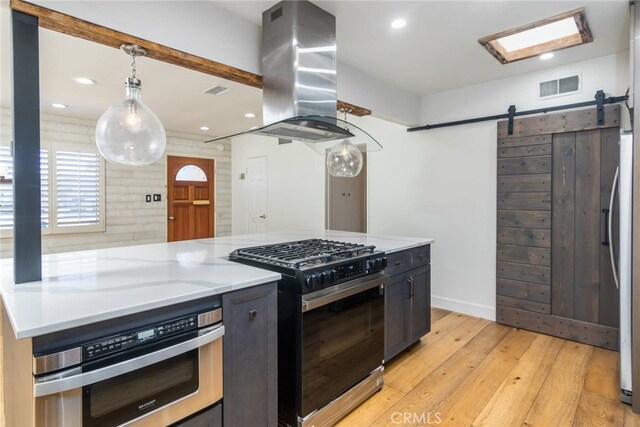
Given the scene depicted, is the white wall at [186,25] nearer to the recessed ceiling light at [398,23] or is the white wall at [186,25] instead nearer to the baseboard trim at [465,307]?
the recessed ceiling light at [398,23]

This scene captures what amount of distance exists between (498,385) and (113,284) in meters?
2.48

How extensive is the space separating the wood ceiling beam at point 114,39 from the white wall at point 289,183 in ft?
9.20

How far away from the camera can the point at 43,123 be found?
15.0 ft

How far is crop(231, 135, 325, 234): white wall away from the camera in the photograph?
16.9 feet

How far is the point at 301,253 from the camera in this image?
6.95 ft

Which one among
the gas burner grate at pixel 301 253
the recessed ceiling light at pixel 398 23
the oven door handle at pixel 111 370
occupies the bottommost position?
the oven door handle at pixel 111 370

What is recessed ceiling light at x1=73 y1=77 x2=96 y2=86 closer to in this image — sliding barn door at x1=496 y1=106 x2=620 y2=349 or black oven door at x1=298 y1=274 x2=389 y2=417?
black oven door at x1=298 y1=274 x2=389 y2=417

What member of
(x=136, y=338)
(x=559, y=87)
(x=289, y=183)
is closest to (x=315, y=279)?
(x=136, y=338)

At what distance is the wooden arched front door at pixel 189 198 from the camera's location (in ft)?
19.3

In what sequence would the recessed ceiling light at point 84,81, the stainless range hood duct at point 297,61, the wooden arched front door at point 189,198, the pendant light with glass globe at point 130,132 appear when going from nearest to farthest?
the pendant light with glass globe at point 130,132, the stainless range hood duct at point 297,61, the recessed ceiling light at point 84,81, the wooden arched front door at point 189,198

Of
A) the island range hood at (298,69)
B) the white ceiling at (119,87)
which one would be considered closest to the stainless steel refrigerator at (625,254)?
the island range hood at (298,69)

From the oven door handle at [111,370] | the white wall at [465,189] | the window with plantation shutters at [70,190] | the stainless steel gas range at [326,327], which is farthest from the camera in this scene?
the window with plantation shutters at [70,190]

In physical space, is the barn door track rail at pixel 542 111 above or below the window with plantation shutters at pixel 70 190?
above

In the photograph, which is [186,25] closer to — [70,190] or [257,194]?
[70,190]
